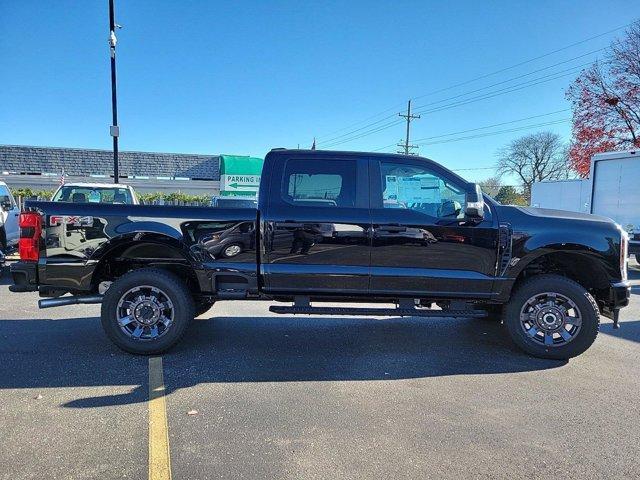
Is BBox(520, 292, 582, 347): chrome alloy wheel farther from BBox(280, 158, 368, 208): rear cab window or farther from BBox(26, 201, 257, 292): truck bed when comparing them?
BBox(26, 201, 257, 292): truck bed

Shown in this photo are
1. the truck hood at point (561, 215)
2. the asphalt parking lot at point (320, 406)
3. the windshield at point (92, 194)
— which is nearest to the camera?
the asphalt parking lot at point (320, 406)

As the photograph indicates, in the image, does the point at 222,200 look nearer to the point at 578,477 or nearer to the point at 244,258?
the point at 244,258

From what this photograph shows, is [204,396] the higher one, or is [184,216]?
[184,216]

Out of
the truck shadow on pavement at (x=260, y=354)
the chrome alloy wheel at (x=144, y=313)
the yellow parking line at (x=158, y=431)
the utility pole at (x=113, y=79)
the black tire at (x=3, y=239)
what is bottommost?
the yellow parking line at (x=158, y=431)

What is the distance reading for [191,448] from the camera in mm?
2854

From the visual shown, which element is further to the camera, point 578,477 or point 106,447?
point 106,447

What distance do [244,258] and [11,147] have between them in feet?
87.5

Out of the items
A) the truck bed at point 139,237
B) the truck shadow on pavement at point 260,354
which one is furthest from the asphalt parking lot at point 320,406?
the truck bed at point 139,237

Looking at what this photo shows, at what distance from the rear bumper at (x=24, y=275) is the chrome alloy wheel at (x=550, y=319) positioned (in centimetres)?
493

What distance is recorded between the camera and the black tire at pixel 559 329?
14.7 ft

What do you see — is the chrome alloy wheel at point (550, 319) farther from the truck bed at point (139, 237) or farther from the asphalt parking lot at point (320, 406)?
the truck bed at point (139, 237)

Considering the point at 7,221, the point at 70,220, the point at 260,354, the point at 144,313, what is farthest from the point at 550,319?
the point at 7,221

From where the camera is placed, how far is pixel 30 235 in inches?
172

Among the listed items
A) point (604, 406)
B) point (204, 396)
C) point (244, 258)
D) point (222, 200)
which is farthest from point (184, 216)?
point (222, 200)
